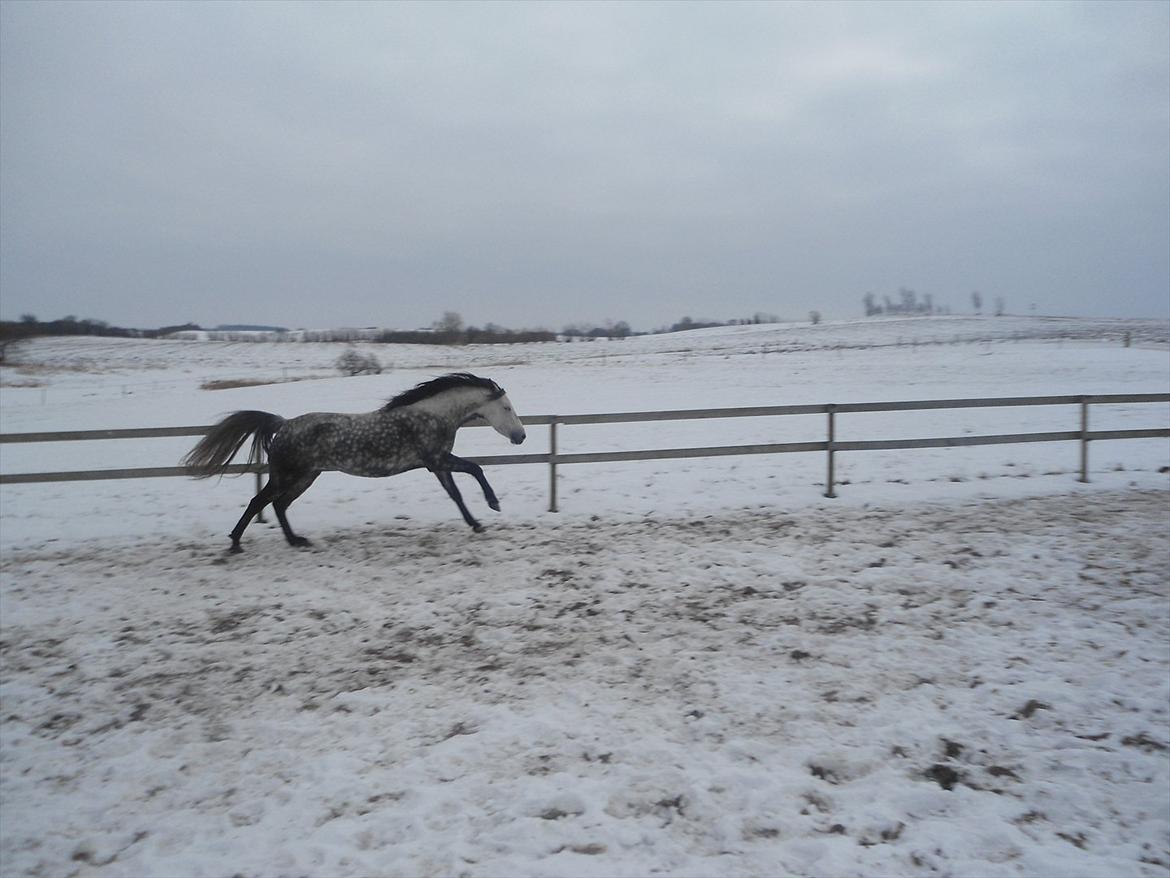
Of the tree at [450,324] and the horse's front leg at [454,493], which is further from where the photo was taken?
the tree at [450,324]

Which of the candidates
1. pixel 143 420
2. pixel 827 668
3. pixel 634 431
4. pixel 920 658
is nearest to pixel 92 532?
pixel 827 668

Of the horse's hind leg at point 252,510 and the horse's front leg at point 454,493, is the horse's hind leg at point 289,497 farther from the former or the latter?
the horse's front leg at point 454,493

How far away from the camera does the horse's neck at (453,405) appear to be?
6.82m

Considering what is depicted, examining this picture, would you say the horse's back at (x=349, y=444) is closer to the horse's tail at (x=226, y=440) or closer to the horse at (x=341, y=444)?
the horse at (x=341, y=444)

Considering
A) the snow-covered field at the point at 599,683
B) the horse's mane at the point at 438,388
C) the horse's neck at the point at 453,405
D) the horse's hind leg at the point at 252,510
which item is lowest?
the snow-covered field at the point at 599,683

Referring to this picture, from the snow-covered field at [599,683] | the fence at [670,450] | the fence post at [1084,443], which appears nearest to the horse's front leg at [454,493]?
the snow-covered field at [599,683]

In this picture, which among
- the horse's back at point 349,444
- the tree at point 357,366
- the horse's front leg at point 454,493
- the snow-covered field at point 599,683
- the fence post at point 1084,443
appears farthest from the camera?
the tree at point 357,366

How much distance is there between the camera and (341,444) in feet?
21.0

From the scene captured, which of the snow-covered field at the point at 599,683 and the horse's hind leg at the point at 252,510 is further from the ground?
the horse's hind leg at the point at 252,510

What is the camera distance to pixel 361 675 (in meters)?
4.14

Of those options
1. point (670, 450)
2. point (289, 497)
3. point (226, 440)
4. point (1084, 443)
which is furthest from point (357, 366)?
point (1084, 443)

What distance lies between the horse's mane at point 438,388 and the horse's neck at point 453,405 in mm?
52

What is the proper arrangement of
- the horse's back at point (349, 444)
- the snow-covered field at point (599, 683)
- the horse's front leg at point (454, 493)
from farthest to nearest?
the horse's front leg at point (454, 493)
the horse's back at point (349, 444)
the snow-covered field at point (599, 683)

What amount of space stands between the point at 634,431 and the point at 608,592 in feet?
27.7
